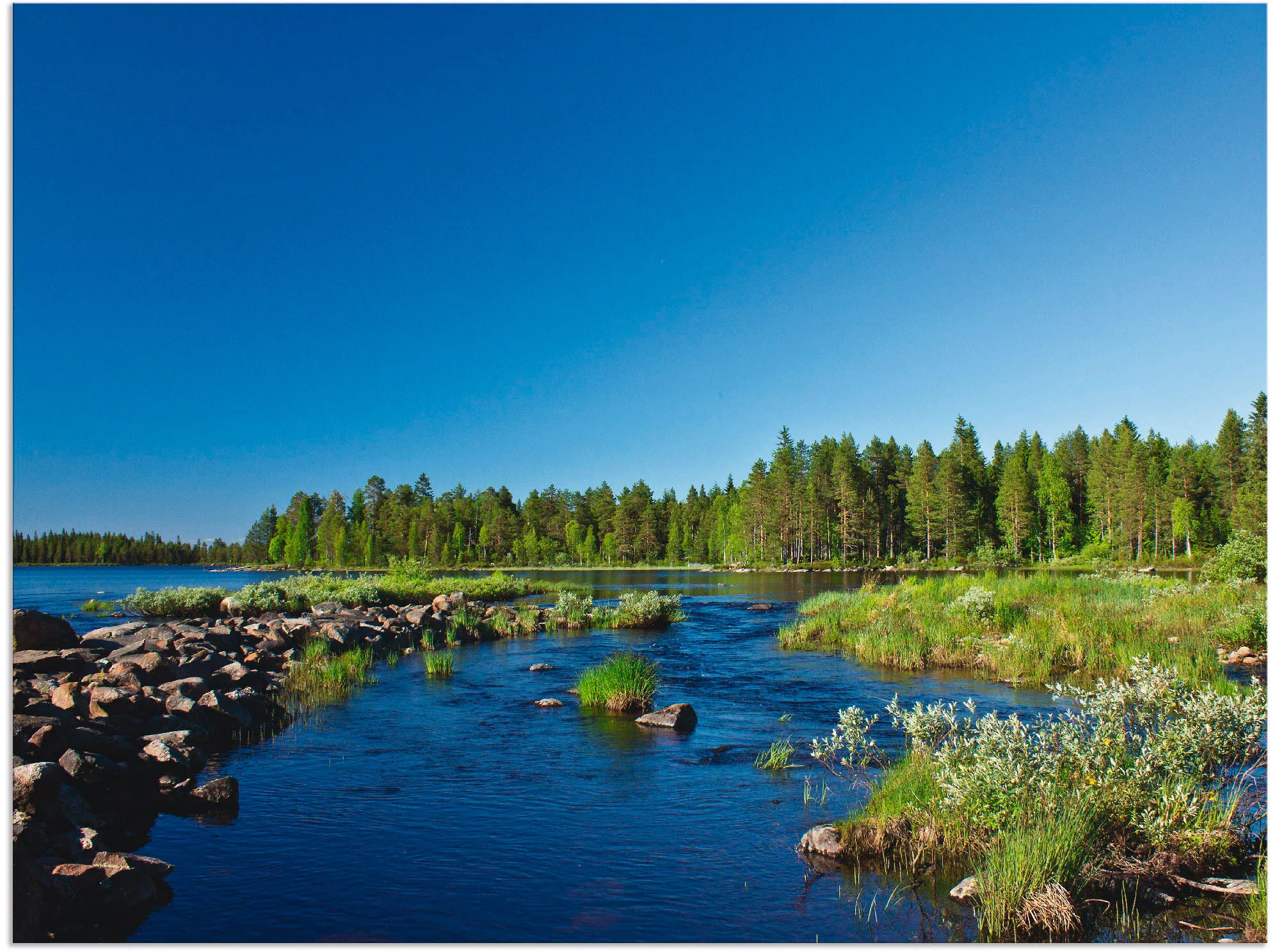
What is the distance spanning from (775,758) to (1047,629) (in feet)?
43.1

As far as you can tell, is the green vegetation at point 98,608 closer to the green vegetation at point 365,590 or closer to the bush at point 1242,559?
the green vegetation at point 365,590

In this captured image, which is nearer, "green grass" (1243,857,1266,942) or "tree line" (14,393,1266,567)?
"green grass" (1243,857,1266,942)

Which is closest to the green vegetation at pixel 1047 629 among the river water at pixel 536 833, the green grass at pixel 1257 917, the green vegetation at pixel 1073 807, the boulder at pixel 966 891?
the river water at pixel 536 833

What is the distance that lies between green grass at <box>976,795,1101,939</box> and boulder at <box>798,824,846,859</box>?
1727 millimetres

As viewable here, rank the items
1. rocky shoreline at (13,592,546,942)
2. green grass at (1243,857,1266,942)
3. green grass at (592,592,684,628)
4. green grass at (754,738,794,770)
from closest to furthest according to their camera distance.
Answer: green grass at (1243,857,1266,942), rocky shoreline at (13,592,546,942), green grass at (754,738,794,770), green grass at (592,592,684,628)

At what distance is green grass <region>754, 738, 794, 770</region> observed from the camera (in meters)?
12.0

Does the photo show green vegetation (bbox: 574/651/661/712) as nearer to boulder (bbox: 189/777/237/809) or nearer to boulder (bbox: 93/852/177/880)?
boulder (bbox: 189/777/237/809)

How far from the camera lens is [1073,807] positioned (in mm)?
7281

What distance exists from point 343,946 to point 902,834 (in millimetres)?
5819

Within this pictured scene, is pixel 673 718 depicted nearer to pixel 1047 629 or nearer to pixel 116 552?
pixel 1047 629

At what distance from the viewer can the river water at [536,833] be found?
720cm

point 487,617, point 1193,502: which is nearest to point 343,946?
point 487,617

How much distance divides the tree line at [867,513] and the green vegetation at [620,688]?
181 feet

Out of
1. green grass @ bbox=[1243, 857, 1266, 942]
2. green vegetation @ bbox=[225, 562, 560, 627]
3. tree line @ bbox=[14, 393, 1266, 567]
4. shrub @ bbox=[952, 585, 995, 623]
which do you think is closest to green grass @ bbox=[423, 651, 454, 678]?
green vegetation @ bbox=[225, 562, 560, 627]
